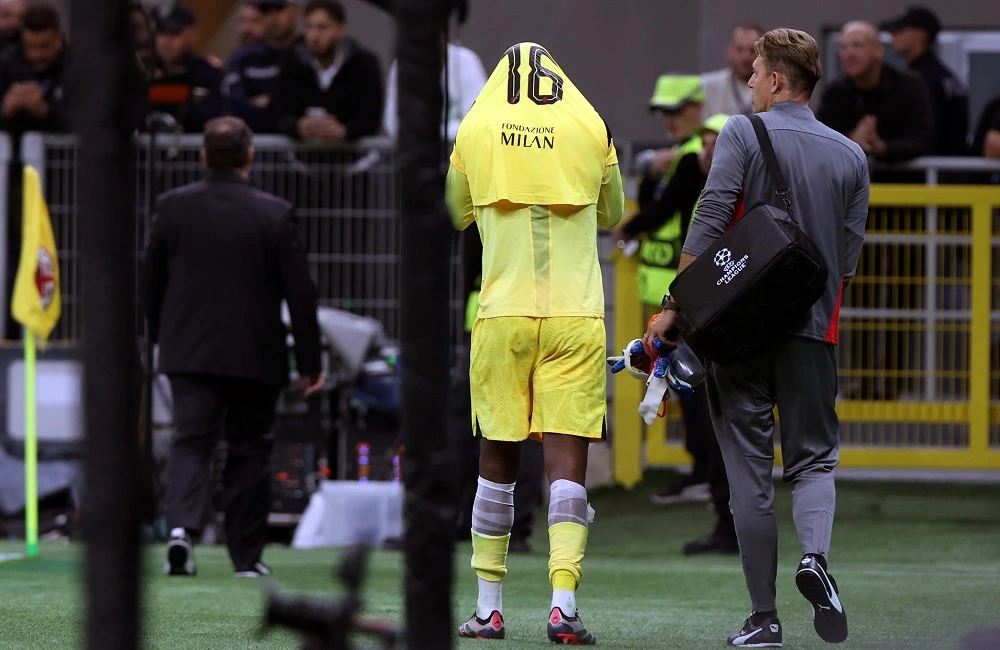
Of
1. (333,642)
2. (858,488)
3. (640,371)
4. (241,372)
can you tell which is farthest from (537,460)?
(333,642)

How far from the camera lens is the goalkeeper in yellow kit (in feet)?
16.2

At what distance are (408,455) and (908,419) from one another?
9.27 metres

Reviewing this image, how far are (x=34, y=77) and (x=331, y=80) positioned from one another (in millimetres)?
2291

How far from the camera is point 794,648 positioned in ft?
15.9

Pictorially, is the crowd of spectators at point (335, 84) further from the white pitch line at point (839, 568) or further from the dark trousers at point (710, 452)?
the white pitch line at point (839, 568)

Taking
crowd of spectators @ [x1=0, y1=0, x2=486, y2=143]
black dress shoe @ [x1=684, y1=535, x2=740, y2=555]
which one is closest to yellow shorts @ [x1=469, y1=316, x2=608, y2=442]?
black dress shoe @ [x1=684, y1=535, x2=740, y2=555]

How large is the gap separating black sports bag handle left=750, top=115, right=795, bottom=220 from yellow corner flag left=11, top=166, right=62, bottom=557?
501 centimetres

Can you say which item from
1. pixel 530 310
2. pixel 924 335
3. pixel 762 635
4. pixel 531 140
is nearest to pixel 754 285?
pixel 530 310

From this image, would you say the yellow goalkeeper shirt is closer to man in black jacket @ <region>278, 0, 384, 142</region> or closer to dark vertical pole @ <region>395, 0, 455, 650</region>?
dark vertical pole @ <region>395, 0, 455, 650</region>

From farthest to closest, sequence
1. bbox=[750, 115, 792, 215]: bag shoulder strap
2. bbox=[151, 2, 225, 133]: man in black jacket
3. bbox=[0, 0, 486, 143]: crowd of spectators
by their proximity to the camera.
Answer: bbox=[151, 2, 225, 133]: man in black jacket < bbox=[0, 0, 486, 143]: crowd of spectators < bbox=[750, 115, 792, 215]: bag shoulder strap

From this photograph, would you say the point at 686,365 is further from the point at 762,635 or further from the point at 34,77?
the point at 34,77

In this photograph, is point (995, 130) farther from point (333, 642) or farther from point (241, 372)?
point (333, 642)

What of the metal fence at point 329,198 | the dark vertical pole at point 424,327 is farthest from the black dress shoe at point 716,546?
the dark vertical pole at point 424,327

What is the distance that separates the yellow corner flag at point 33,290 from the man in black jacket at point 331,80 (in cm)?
255
